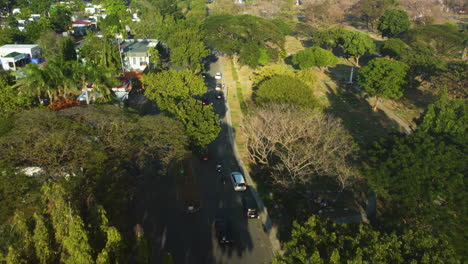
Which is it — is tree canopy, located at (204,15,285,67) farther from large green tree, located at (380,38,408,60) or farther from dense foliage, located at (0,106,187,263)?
dense foliage, located at (0,106,187,263)

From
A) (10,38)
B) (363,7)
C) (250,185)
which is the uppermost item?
(363,7)

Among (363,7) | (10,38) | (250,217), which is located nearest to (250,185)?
(250,217)

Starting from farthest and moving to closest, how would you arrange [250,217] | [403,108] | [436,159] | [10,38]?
1. [10,38]
2. [403,108]
3. [250,217]
4. [436,159]

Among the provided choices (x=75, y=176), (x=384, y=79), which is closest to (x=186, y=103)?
(x=75, y=176)

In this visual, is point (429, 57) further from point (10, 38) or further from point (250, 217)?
point (10, 38)

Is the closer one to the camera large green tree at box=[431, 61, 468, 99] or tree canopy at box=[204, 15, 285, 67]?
large green tree at box=[431, 61, 468, 99]

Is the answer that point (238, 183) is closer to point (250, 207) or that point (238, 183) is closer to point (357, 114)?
point (250, 207)

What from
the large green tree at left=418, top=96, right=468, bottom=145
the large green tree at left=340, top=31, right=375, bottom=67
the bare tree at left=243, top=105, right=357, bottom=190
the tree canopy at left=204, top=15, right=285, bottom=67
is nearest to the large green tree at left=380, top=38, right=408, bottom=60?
the large green tree at left=340, top=31, right=375, bottom=67
